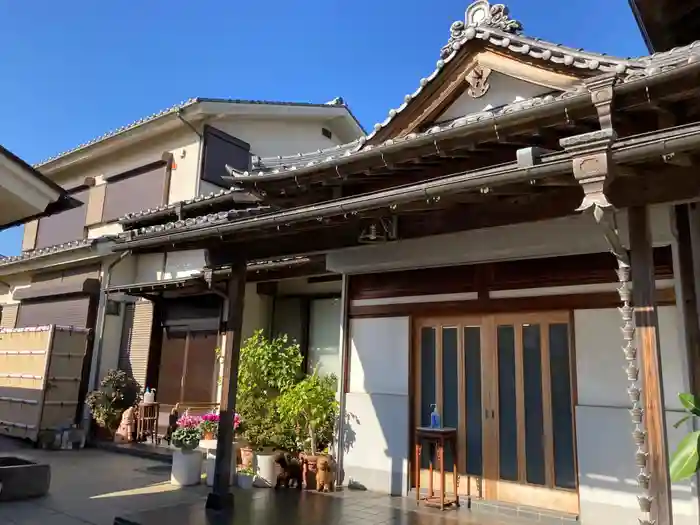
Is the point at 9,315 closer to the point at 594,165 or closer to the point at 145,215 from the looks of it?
the point at 145,215

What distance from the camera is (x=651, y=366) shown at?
3668 mm

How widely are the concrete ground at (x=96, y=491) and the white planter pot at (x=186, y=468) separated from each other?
0.14 metres

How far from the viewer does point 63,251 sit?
40.1 ft

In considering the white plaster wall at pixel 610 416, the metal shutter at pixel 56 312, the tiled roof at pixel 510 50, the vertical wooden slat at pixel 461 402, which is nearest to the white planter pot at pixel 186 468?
the vertical wooden slat at pixel 461 402

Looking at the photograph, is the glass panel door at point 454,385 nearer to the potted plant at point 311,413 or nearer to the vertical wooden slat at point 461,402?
the vertical wooden slat at point 461,402

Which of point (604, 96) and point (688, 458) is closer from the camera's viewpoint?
point (688, 458)

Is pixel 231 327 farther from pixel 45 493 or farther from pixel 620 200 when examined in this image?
pixel 620 200

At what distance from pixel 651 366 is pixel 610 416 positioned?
194 centimetres

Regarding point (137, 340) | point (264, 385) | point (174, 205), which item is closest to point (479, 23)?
point (264, 385)

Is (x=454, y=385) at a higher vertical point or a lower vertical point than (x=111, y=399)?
higher

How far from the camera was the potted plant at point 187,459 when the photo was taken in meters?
7.36

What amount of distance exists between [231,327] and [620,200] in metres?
4.49

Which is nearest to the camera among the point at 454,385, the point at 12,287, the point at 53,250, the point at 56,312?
the point at 454,385

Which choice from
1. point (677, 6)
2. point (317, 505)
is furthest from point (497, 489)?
point (677, 6)
